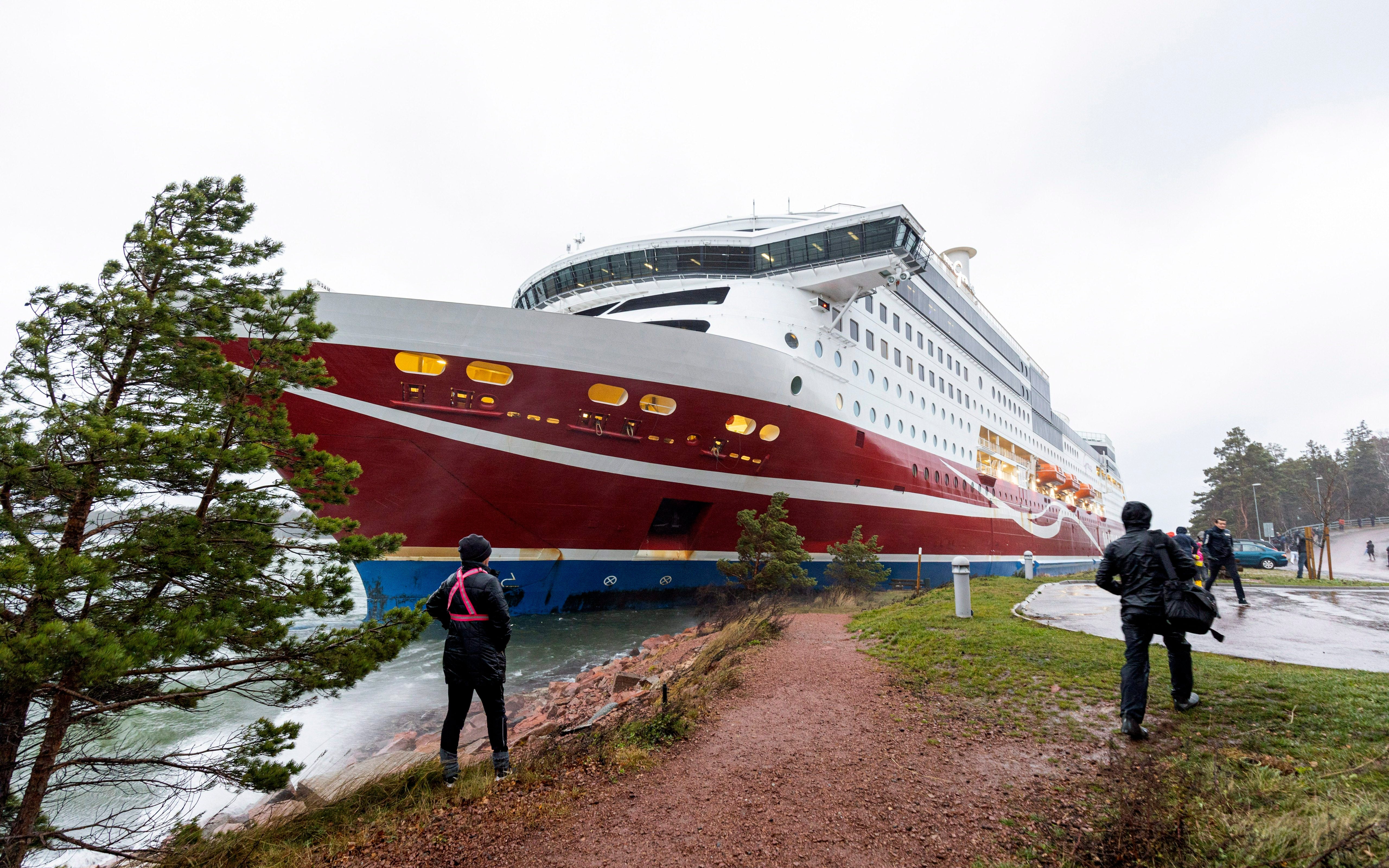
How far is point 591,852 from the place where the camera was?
120 inches

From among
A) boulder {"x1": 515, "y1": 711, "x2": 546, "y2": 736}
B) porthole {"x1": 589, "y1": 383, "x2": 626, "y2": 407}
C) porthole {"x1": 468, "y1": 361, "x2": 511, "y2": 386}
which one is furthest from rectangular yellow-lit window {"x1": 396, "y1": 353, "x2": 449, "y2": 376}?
boulder {"x1": 515, "y1": 711, "x2": 546, "y2": 736}

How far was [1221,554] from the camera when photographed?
8.98 meters

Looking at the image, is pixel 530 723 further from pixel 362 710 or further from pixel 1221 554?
pixel 1221 554

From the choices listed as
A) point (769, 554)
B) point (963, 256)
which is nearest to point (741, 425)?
point (769, 554)

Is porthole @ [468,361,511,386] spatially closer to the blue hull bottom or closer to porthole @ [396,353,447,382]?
porthole @ [396,353,447,382]

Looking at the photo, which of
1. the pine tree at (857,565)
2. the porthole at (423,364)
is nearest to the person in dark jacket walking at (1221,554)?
the pine tree at (857,565)

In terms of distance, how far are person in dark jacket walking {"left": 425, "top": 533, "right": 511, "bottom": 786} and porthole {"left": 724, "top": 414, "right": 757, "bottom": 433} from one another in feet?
31.7

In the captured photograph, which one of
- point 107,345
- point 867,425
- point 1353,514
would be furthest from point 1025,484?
point 1353,514

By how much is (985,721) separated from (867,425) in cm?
1448

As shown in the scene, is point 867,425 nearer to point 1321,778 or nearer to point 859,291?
point 859,291

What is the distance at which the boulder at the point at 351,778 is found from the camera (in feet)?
14.3

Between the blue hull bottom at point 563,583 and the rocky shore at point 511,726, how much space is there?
2200 millimetres

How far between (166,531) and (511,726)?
4.85 meters

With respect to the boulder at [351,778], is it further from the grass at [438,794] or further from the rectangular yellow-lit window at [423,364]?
the rectangular yellow-lit window at [423,364]
